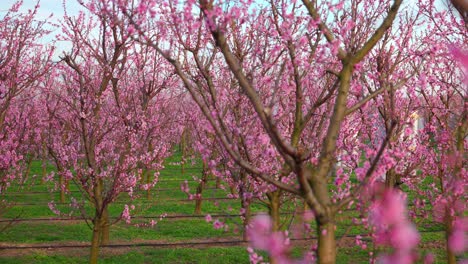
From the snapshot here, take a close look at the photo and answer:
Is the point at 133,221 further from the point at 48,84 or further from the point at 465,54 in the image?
the point at 465,54

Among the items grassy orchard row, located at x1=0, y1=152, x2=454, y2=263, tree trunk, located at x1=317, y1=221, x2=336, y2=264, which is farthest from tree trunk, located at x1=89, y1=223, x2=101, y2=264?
tree trunk, located at x1=317, y1=221, x2=336, y2=264

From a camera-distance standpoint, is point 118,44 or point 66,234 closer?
point 118,44

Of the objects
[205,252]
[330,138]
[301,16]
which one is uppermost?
[301,16]

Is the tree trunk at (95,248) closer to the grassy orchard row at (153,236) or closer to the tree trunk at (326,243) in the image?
the grassy orchard row at (153,236)

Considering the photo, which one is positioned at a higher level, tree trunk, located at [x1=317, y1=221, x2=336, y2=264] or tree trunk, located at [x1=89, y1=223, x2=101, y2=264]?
tree trunk, located at [x1=317, y1=221, x2=336, y2=264]

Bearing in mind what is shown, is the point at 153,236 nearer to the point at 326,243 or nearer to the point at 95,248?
the point at 95,248

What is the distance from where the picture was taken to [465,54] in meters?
1.54

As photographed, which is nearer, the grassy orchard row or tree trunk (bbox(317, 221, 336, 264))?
tree trunk (bbox(317, 221, 336, 264))

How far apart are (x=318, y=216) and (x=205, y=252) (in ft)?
26.0

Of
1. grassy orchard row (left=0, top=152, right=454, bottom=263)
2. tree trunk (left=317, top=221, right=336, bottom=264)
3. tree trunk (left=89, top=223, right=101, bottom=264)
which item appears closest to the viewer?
tree trunk (left=317, top=221, right=336, bottom=264)

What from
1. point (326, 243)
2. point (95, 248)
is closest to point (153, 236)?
point (95, 248)

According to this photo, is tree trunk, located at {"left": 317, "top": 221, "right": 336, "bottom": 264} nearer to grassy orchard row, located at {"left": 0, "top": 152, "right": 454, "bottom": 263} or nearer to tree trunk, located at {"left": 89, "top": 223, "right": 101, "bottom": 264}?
grassy orchard row, located at {"left": 0, "top": 152, "right": 454, "bottom": 263}

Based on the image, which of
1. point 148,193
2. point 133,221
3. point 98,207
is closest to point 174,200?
point 148,193

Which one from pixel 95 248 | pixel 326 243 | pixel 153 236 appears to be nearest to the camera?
pixel 326 243
